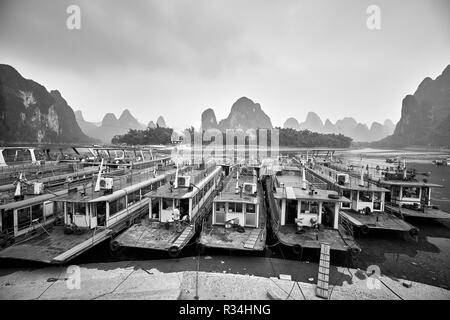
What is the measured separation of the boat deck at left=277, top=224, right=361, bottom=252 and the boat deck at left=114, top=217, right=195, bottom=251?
460 centimetres

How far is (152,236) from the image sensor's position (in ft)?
36.2

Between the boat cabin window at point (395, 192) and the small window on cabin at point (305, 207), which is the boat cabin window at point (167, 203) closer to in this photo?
the small window on cabin at point (305, 207)

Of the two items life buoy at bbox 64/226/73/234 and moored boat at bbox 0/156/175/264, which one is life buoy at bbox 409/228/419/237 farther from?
life buoy at bbox 64/226/73/234

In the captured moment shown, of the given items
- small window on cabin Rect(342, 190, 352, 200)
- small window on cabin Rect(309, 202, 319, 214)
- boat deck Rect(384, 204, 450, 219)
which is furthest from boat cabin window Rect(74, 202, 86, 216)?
boat deck Rect(384, 204, 450, 219)

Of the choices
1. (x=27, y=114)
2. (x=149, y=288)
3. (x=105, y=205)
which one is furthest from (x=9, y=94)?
(x=149, y=288)

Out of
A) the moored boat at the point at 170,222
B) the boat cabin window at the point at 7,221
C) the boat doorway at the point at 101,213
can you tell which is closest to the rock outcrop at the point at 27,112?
the boat cabin window at the point at 7,221

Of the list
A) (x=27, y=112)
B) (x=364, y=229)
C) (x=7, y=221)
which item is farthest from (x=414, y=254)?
(x=27, y=112)

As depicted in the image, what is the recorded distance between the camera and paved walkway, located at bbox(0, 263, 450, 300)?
7.54 m

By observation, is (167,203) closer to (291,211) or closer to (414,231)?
(291,211)

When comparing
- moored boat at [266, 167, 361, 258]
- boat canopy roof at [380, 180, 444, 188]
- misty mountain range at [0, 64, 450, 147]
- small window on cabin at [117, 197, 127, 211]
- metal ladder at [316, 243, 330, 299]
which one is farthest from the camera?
misty mountain range at [0, 64, 450, 147]

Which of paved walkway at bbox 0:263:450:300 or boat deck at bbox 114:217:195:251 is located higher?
boat deck at bbox 114:217:195:251

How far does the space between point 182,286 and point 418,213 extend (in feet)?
53.3

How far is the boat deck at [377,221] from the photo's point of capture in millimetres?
12957

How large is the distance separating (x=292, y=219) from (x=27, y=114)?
131349 millimetres
